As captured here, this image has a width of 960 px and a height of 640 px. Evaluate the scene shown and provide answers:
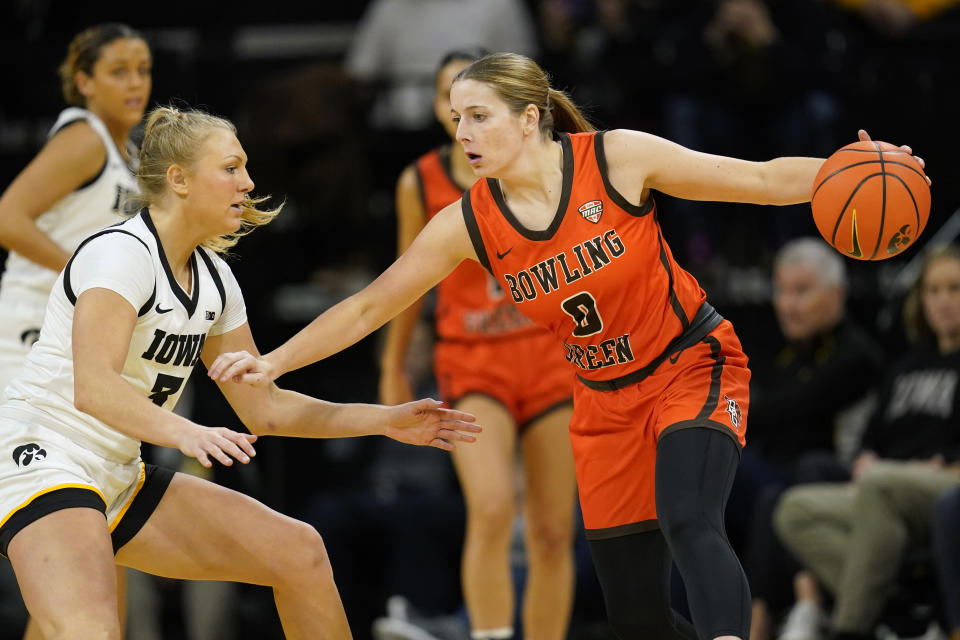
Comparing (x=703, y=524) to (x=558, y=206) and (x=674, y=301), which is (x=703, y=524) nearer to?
(x=674, y=301)

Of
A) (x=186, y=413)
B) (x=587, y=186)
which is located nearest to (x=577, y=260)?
(x=587, y=186)

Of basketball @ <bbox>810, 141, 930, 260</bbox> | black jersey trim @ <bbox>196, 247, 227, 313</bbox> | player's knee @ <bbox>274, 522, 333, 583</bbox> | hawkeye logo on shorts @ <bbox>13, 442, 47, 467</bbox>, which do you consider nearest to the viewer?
hawkeye logo on shorts @ <bbox>13, 442, 47, 467</bbox>

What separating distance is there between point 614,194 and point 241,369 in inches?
47.2

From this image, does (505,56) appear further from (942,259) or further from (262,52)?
(262,52)

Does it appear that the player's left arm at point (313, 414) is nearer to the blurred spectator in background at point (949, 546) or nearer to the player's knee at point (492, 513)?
the player's knee at point (492, 513)

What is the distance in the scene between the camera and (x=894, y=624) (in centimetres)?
604

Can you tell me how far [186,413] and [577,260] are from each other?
432 cm

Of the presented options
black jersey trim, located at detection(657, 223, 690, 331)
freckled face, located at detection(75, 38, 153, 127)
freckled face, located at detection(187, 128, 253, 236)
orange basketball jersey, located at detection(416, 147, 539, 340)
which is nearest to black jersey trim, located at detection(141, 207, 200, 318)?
freckled face, located at detection(187, 128, 253, 236)

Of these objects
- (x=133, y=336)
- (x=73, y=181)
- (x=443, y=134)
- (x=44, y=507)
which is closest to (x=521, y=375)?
(x=73, y=181)

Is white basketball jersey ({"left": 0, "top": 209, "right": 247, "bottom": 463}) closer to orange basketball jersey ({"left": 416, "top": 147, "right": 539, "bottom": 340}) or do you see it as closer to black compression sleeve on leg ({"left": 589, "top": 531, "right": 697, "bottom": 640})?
black compression sleeve on leg ({"left": 589, "top": 531, "right": 697, "bottom": 640})

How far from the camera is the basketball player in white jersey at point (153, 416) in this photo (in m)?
3.52

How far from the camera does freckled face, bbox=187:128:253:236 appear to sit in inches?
152

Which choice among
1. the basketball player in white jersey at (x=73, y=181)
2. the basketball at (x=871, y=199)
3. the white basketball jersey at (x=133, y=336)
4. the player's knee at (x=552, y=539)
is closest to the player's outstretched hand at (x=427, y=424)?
the white basketball jersey at (x=133, y=336)

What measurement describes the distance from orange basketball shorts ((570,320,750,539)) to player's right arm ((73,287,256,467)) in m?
1.13
